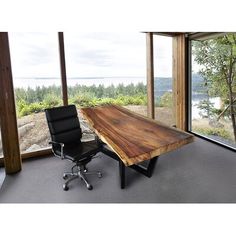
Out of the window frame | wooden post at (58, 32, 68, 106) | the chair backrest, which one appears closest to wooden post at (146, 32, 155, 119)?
the window frame

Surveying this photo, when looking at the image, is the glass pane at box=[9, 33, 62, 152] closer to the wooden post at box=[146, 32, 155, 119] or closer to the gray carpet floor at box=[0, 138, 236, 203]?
the gray carpet floor at box=[0, 138, 236, 203]

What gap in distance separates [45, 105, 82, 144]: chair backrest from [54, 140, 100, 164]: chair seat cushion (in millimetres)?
126

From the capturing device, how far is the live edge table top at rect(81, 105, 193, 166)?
1836 mm

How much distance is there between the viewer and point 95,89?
398cm

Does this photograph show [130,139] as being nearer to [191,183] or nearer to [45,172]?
[191,183]

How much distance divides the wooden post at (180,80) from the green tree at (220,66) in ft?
1.12

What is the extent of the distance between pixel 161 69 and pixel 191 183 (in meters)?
2.80

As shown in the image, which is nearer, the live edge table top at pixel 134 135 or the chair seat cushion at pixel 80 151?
the live edge table top at pixel 134 135

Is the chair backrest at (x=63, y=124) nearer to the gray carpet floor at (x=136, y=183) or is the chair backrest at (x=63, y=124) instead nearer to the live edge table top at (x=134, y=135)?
the live edge table top at (x=134, y=135)

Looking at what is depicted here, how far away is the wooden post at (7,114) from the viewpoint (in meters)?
2.78

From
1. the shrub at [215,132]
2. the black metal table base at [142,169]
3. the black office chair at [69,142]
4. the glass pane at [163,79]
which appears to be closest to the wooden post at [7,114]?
the black office chair at [69,142]

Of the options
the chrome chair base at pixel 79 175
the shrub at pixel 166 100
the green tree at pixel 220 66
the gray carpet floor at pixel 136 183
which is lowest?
the gray carpet floor at pixel 136 183

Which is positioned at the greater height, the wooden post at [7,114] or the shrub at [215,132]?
the wooden post at [7,114]
